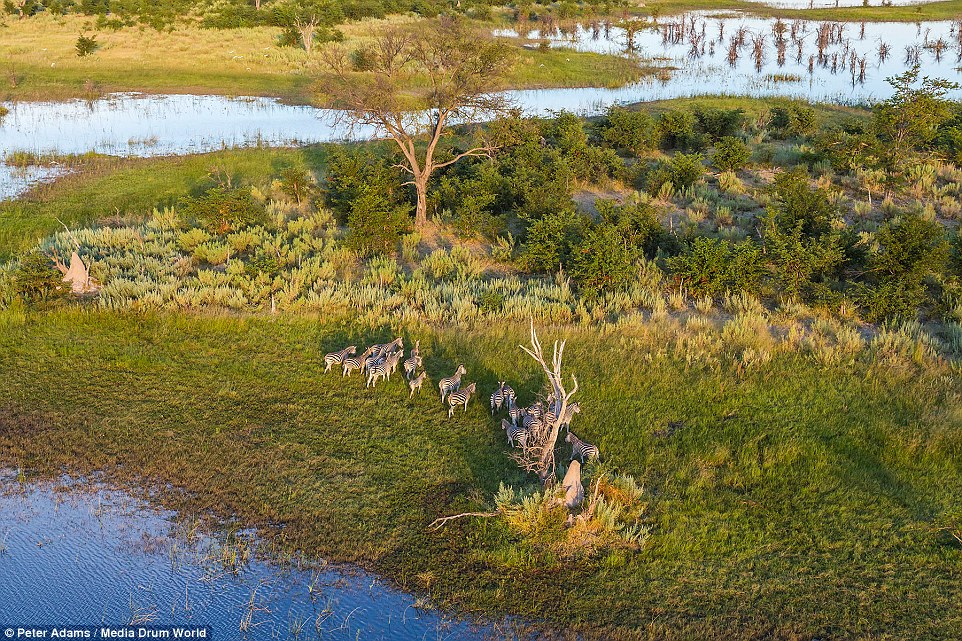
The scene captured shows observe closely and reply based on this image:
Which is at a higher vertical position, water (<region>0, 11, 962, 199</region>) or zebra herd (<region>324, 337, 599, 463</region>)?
water (<region>0, 11, 962, 199</region>)

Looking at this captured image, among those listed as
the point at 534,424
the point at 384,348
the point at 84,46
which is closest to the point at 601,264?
the point at 384,348

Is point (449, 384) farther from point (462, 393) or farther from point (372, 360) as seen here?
point (372, 360)

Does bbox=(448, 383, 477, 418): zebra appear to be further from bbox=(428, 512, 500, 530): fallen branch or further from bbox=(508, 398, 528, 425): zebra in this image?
bbox=(428, 512, 500, 530): fallen branch

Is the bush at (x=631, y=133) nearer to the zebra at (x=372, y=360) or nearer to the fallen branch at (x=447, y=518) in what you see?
the zebra at (x=372, y=360)

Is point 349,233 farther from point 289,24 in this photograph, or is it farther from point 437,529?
point 289,24

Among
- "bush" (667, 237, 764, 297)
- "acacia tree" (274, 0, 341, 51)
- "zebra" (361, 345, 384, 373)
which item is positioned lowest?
"zebra" (361, 345, 384, 373)

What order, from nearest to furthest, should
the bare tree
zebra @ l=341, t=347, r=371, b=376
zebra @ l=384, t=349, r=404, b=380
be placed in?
the bare tree → zebra @ l=384, t=349, r=404, b=380 → zebra @ l=341, t=347, r=371, b=376

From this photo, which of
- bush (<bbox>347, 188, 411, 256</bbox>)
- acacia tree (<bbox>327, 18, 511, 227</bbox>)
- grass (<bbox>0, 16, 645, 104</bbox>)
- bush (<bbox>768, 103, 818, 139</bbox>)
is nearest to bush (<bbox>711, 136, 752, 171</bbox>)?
bush (<bbox>768, 103, 818, 139</bbox>)
